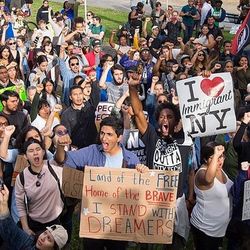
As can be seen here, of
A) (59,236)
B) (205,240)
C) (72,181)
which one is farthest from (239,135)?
(59,236)

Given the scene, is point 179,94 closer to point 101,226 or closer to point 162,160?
point 162,160

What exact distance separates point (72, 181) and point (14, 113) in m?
2.41

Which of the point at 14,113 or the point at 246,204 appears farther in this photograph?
the point at 14,113

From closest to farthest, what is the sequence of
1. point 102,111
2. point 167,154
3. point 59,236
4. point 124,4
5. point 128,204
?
point 59,236
point 128,204
point 167,154
point 102,111
point 124,4

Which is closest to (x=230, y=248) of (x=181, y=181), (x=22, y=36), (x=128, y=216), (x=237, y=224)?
(x=237, y=224)

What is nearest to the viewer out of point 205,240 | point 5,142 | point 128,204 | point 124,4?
point 128,204

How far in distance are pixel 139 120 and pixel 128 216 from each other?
972 millimetres

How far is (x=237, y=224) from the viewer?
216 inches

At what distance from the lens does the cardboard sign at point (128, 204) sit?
16.6 feet

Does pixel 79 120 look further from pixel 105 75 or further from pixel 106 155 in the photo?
pixel 106 155

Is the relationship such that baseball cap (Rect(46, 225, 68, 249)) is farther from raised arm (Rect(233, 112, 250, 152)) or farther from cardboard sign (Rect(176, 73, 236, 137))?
raised arm (Rect(233, 112, 250, 152))

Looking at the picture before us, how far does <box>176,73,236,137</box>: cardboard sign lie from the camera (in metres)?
6.09

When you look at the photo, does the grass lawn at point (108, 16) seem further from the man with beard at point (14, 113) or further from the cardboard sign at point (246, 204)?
the cardboard sign at point (246, 204)

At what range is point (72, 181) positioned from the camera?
5316 millimetres
